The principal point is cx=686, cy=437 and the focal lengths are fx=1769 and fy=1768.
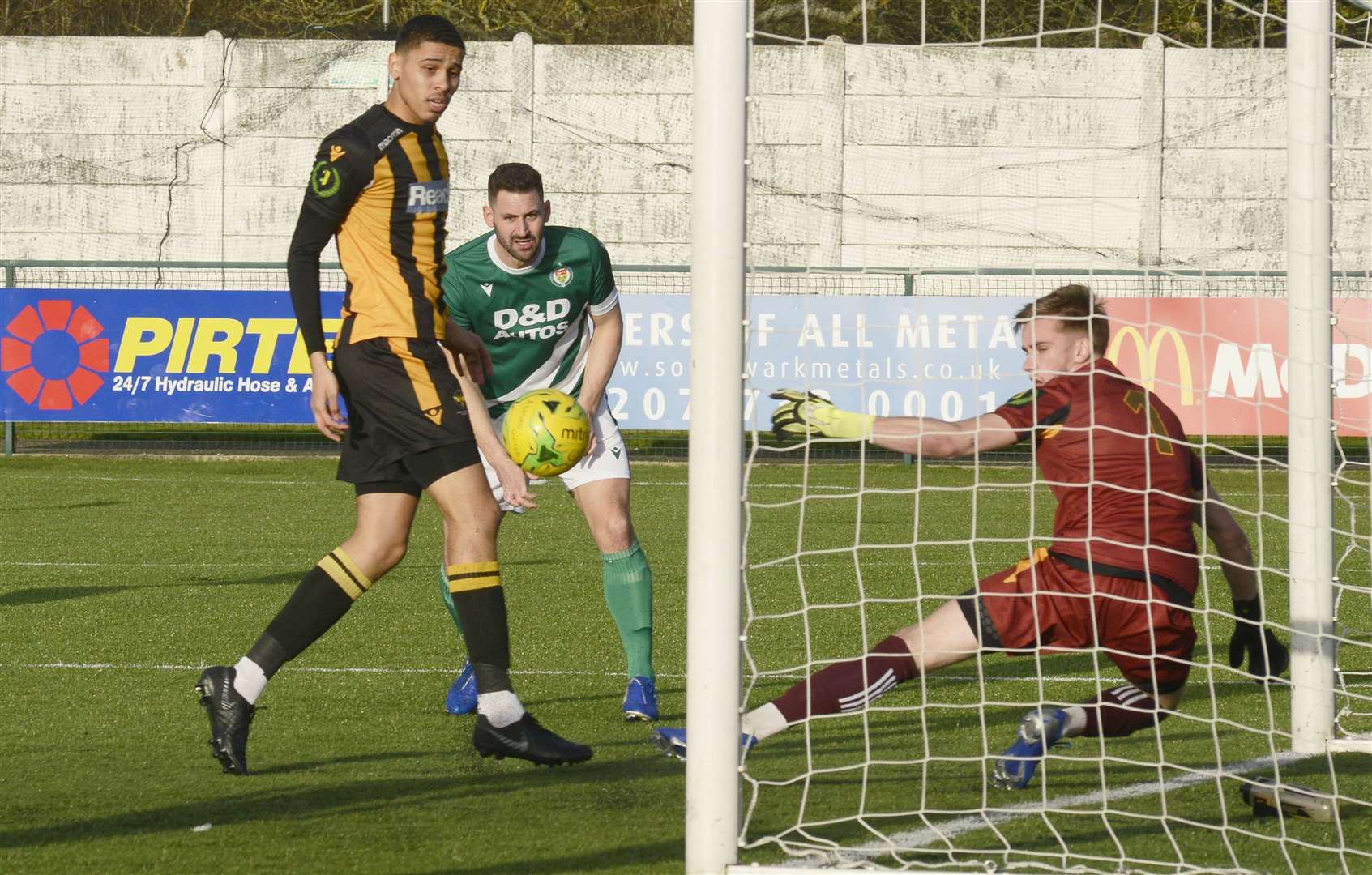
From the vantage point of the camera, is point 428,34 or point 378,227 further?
point 378,227

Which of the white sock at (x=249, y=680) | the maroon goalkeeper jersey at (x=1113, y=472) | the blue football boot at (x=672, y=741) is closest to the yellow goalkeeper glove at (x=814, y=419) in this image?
the maroon goalkeeper jersey at (x=1113, y=472)

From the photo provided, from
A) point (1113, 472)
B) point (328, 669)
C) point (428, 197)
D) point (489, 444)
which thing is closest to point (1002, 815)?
point (1113, 472)

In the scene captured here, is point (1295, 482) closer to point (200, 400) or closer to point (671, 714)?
point (671, 714)

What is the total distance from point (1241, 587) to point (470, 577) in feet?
6.98

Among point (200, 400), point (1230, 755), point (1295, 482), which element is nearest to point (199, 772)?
point (1230, 755)

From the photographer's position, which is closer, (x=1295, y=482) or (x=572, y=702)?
(x=1295, y=482)

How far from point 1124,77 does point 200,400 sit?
10889 mm

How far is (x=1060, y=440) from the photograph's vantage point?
4.64 metres

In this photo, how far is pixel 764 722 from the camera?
432 cm

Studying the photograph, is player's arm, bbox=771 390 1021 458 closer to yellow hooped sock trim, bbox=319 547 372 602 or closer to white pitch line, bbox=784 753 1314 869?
white pitch line, bbox=784 753 1314 869

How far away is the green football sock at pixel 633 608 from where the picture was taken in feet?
19.2

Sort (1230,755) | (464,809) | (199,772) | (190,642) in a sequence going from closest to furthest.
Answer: (464,809) → (199,772) → (1230,755) → (190,642)

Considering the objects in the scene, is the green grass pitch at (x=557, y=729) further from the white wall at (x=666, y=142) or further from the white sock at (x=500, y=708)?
the white wall at (x=666, y=142)

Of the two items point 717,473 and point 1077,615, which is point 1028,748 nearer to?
point 1077,615
